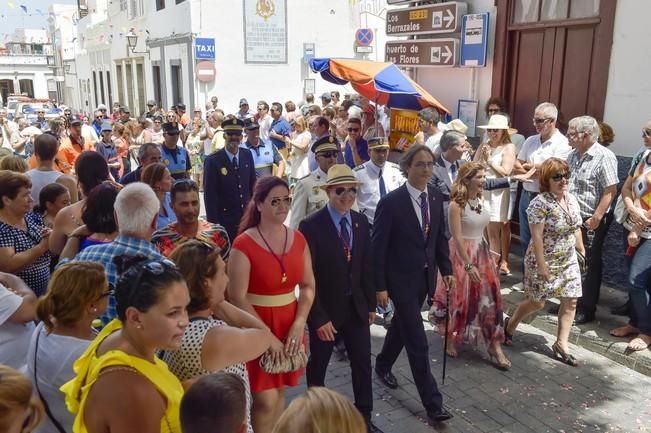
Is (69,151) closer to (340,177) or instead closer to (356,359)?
(340,177)

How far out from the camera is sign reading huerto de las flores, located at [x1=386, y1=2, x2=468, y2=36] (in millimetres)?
8289

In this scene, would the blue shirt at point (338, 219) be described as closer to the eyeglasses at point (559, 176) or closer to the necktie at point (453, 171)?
the eyeglasses at point (559, 176)

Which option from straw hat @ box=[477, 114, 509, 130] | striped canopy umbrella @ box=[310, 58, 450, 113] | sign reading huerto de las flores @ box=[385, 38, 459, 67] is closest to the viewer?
straw hat @ box=[477, 114, 509, 130]

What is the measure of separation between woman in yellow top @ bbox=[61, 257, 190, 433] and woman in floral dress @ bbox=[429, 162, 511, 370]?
319 cm

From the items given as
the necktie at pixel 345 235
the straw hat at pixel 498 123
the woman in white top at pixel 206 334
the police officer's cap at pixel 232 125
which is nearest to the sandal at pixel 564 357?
the necktie at pixel 345 235

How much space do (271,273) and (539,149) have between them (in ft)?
Answer: 14.0

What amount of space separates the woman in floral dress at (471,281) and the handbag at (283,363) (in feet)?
5.82

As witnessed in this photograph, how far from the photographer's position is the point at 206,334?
234cm

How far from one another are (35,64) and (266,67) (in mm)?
53226

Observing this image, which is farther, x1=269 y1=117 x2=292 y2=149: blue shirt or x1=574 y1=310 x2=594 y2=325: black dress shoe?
x1=269 y1=117 x2=292 y2=149: blue shirt

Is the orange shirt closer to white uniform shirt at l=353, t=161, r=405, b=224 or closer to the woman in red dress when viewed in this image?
white uniform shirt at l=353, t=161, r=405, b=224

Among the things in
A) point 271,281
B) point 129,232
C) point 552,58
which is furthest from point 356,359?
point 552,58

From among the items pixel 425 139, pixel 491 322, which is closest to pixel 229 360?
pixel 491 322

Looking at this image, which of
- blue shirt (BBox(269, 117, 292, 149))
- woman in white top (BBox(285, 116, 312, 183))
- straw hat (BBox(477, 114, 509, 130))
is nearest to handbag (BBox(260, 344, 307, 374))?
straw hat (BBox(477, 114, 509, 130))
